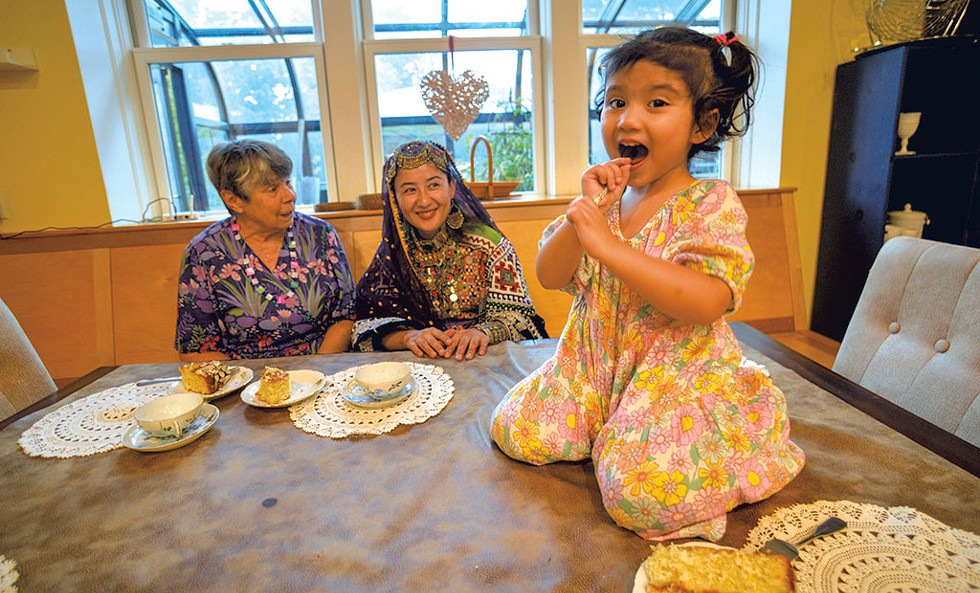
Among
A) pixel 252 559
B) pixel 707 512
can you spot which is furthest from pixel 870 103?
pixel 252 559

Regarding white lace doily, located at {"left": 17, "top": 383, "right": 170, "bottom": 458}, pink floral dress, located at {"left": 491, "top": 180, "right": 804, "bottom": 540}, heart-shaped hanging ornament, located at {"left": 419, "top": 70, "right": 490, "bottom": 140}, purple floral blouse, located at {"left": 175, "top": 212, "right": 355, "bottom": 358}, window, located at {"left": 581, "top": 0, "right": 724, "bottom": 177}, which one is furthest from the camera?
window, located at {"left": 581, "top": 0, "right": 724, "bottom": 177}

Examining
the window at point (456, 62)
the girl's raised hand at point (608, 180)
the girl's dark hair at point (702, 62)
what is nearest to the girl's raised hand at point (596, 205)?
the girl's raised hand at point (608, 180)

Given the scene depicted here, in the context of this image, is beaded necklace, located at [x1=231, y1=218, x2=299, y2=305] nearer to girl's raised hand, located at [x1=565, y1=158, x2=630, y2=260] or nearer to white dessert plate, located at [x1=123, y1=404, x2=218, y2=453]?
white dessert plate, located at [x1=123, y1=404, x2=218, y2=453]

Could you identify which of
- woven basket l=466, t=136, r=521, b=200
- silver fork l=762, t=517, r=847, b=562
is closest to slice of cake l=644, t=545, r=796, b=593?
silver fork l=762, t=517, r=847, b=562

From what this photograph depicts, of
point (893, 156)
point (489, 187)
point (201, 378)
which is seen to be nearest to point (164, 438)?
point (201, 378)

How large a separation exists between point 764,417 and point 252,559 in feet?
2.29

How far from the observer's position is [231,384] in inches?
41.7

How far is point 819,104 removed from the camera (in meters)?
2.51

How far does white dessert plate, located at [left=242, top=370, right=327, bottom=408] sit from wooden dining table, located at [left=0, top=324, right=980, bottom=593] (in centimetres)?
4

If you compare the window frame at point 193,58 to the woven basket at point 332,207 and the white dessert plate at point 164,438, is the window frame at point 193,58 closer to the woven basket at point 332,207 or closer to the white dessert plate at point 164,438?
the woven basket at point 332,207

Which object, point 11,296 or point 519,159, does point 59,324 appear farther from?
point 519,159

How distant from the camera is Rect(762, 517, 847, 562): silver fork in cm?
55

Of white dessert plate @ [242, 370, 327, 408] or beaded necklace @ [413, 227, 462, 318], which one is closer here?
white dessert plate @ [242, 370, 327, 408]

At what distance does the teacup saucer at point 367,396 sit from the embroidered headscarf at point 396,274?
1.85 feet
